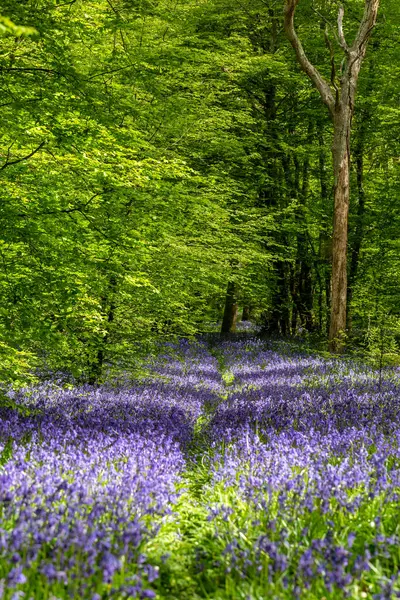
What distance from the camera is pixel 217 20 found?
64.1 ft

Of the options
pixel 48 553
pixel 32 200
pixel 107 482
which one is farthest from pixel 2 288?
pixel 48 553

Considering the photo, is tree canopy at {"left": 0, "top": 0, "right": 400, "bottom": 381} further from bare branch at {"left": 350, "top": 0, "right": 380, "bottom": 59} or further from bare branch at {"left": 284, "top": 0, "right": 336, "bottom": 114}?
bare branch at {"left": 350, "top": 0, "right": 380, "bottom": 59}

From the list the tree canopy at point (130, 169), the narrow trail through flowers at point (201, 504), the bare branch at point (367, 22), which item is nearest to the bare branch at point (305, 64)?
the tree canopy at point (130, 169)

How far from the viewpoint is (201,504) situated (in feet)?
15.5

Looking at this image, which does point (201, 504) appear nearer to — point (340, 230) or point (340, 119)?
point (340, 230)

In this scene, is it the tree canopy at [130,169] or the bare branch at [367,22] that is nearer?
the tree canopy at [130,169]

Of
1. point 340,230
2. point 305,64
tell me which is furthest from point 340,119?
point 340,230

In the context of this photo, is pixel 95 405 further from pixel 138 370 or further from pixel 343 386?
pixel 343 386

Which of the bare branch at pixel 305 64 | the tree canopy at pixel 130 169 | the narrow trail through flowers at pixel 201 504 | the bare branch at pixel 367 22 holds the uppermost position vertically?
the bare branch at pixel 367 22

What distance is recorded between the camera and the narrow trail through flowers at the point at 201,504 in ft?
9.56

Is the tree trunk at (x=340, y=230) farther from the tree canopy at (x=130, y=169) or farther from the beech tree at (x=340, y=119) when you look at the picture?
the tree canopy at (x=130, y=169)

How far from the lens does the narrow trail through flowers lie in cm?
291

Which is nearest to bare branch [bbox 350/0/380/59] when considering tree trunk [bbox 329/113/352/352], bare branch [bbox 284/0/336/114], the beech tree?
the beech tree

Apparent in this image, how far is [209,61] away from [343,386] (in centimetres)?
1113
